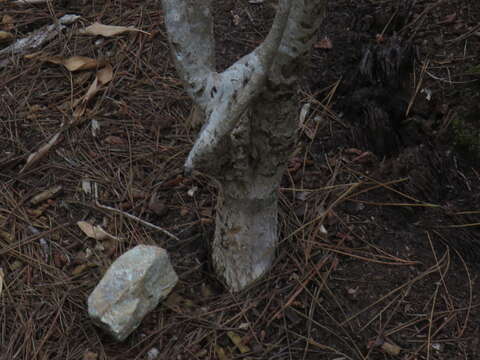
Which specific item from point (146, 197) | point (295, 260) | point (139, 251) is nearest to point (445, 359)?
point (295, 260)

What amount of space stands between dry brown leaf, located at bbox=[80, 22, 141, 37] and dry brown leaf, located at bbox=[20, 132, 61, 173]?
24.7 inches

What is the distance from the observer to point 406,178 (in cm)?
228

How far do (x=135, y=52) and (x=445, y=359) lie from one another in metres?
1.89

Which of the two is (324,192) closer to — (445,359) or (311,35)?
(445,359)

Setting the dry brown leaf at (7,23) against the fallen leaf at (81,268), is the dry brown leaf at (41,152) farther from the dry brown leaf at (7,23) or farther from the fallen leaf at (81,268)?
the dry brown leaf at (7,23)

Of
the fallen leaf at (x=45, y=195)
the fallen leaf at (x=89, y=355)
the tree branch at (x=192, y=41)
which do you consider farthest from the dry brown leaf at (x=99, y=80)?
the fallen leaf at (x=89, y=355)

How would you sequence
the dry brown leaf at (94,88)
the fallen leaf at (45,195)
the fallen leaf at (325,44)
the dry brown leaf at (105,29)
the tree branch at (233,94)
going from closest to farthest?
the tree branch at (233,94)
the fallen leaf at (45,195)
the dry brown leaf at (94,88)
the fallen leaf at (325,44)
the dry brown leaf at (105,29)

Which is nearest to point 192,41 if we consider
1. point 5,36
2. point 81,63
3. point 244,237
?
point 244,237

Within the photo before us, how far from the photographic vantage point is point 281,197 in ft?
7.55

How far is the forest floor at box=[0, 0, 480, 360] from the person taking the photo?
1.97m

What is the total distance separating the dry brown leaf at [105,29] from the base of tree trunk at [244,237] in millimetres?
1273

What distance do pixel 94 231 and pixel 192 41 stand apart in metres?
0.92

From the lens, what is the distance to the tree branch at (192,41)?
162cm

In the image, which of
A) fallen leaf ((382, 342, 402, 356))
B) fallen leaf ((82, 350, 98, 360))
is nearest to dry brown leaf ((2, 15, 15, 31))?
fallen leaf ((82, 350, 98, 360))
